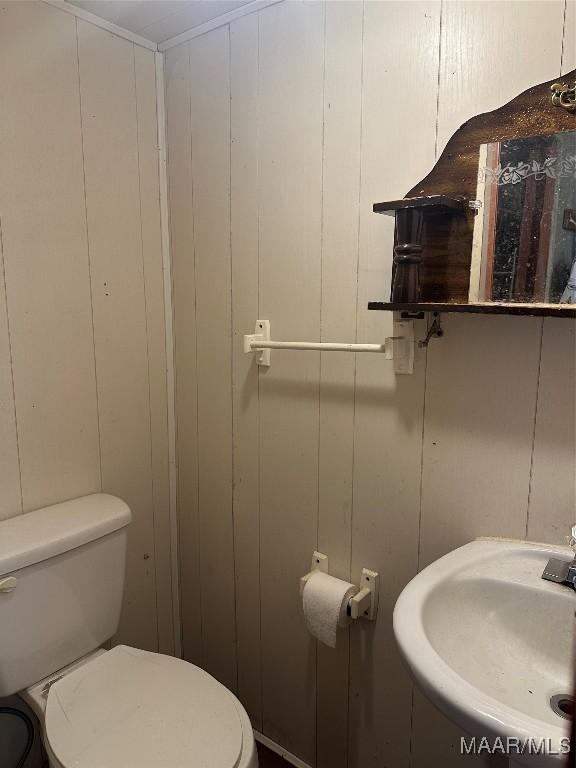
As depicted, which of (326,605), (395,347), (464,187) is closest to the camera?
(464,187)

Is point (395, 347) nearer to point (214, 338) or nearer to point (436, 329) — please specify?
point (436, 329)

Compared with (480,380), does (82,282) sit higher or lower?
higher

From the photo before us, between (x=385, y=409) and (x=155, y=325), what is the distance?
0.85 m

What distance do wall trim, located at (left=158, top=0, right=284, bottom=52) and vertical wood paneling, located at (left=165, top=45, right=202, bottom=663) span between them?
0.07ft

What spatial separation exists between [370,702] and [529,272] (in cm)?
116

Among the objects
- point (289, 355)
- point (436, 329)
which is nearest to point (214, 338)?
point (289, 355)

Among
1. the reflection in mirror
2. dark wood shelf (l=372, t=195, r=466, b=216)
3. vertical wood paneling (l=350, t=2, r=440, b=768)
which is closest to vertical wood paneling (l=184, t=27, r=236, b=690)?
vertical wood paneling (l=350, t=2, r=440, b=768)

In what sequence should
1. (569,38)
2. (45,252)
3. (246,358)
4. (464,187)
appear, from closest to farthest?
(569,38), (464,187), (45,252), (246,358)

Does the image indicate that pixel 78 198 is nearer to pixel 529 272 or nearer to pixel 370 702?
pixel 529 272

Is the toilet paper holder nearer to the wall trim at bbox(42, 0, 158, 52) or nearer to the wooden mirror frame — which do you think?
the wooden mirror frame

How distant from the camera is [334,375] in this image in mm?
Answer: 1397

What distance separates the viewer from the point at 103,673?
133cm

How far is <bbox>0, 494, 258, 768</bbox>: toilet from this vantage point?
1112 millimetres

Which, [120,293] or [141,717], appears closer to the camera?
[141,717]
